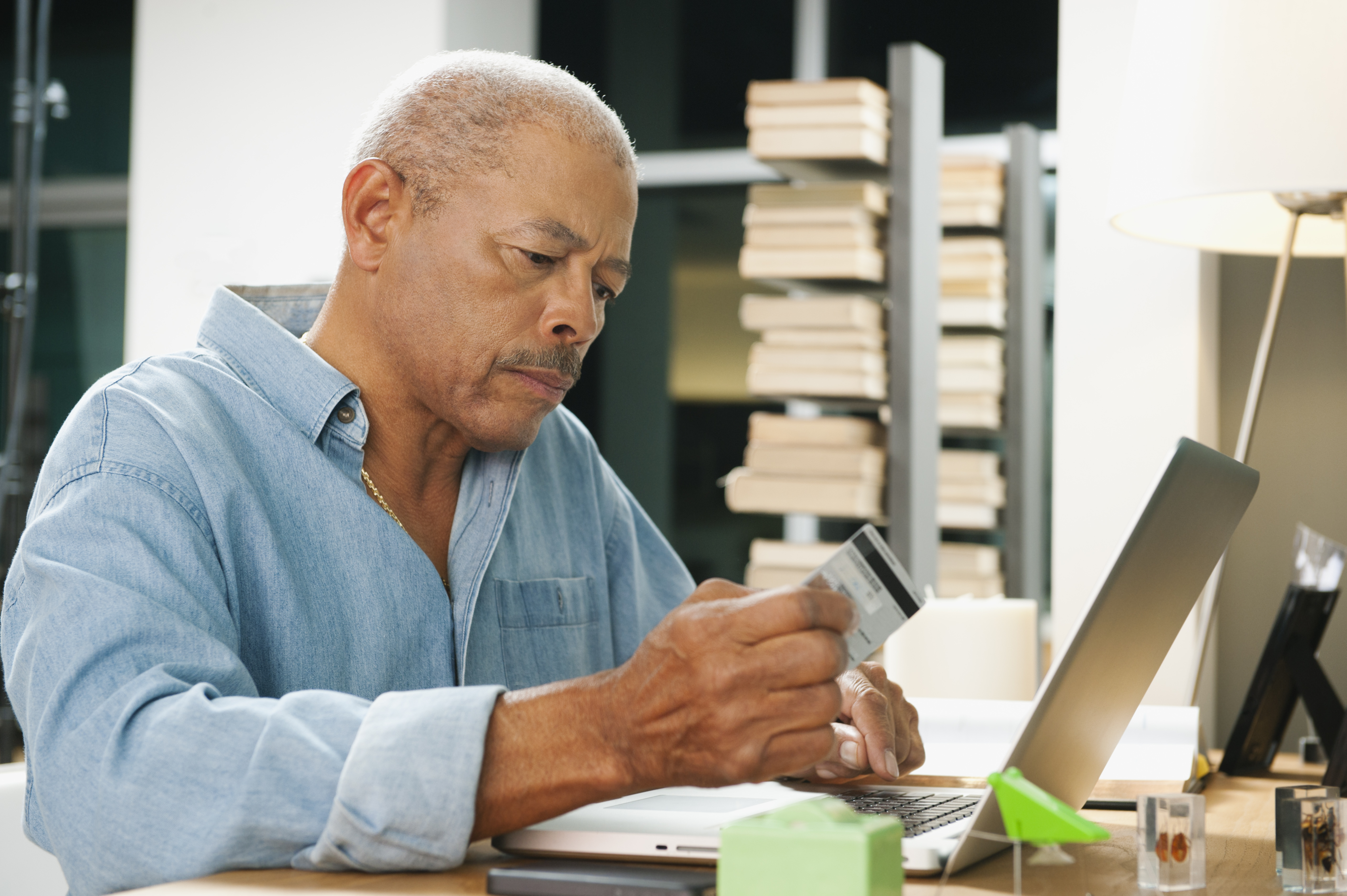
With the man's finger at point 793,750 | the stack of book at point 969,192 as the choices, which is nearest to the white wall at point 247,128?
the stack of book at point 969,192

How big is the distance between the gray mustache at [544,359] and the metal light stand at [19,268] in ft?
6.89

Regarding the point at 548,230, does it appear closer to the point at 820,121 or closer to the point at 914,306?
the point at 914,306

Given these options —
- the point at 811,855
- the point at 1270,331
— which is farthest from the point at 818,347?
the point at 811,855

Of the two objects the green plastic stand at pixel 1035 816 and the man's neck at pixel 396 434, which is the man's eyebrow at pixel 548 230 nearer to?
the man's neck at pixel 396 434

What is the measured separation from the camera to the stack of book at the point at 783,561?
9.20ft

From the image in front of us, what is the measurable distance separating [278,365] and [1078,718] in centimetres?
74

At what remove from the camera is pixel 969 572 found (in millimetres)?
3119

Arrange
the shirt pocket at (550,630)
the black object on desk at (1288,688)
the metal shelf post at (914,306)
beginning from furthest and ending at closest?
the metal shelf post at (914,306), the black object on desk at (1288,688), the shirt pocket at (550,630)

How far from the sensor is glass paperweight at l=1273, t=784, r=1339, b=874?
31.8 inches

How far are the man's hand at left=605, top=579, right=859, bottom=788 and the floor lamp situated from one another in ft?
2.85

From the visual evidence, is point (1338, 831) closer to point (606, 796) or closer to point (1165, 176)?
point (606, 796)

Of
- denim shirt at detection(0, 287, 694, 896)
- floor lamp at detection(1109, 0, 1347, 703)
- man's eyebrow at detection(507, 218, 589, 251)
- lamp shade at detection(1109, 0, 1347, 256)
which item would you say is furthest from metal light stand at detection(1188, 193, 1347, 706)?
man's eyebrow at detection(507, 218, 589, 251)

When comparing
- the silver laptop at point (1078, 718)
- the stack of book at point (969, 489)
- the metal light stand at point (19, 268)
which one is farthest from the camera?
the stack of book at point (969, 489)

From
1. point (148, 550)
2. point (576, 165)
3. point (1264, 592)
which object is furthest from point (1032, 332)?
point (148, 550)
